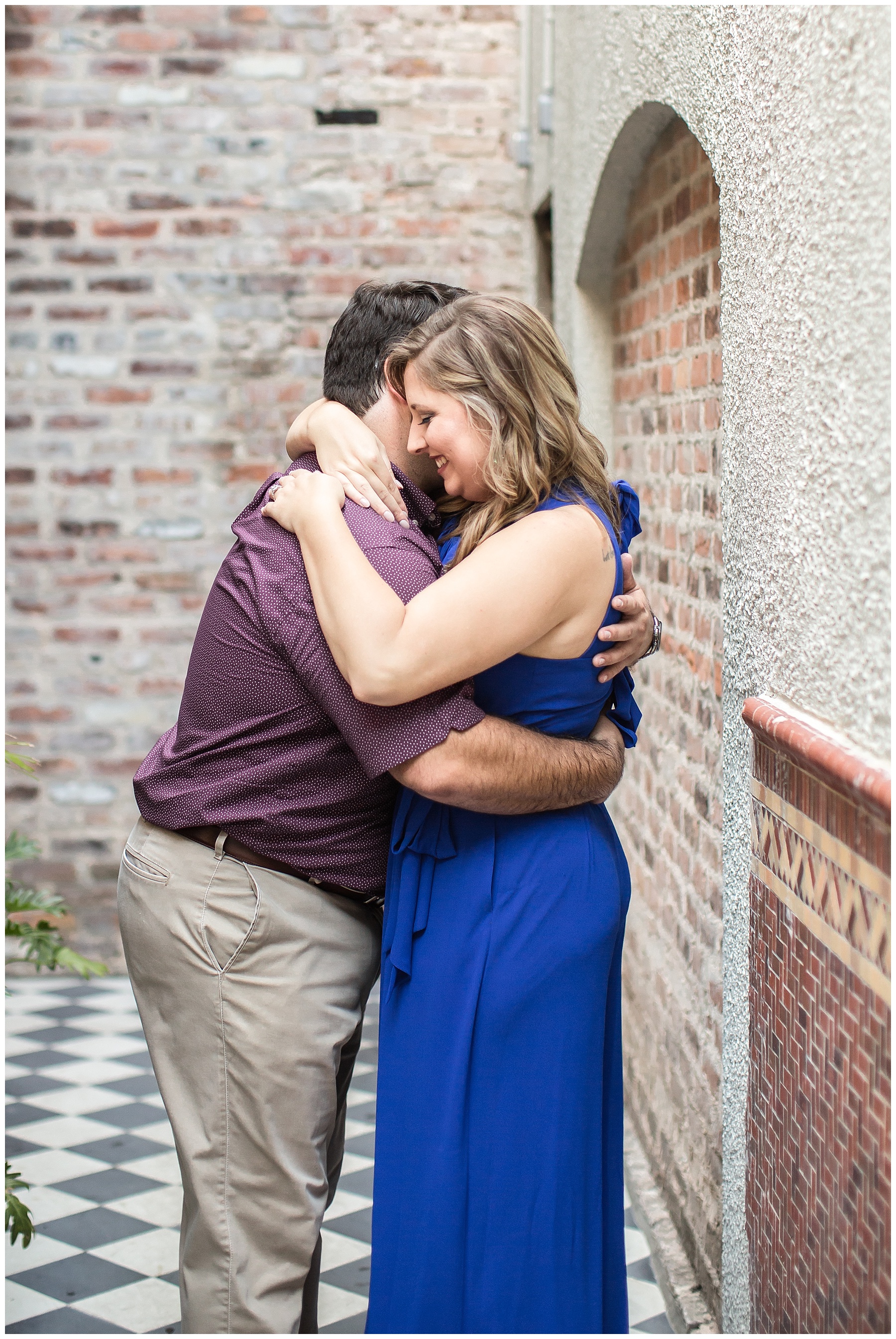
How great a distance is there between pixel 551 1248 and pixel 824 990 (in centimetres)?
63

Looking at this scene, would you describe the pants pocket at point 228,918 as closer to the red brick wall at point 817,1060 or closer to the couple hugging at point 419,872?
the couple hugging at point 419,872

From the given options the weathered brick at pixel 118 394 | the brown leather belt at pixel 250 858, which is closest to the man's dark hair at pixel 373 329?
the brown leather belt at pixel 250 858

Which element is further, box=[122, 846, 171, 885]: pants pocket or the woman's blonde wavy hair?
box=[122, 846, 171, 885]: pants pocket

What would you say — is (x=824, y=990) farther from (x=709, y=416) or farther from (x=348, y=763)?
(x=709, y=416)

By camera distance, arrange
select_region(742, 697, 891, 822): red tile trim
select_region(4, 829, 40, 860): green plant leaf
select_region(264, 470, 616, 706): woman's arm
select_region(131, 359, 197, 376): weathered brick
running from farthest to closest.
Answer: select_region(131, 359, 197, 376): weathered brick, select_region(4, 829, 40, 860): green plant leaf, select_region(264, 470, 616, 706): woman's arm, select_region(742, 697, 891, 822): red tile trim

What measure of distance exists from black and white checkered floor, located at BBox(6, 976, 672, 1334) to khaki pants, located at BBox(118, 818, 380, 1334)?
771 mm

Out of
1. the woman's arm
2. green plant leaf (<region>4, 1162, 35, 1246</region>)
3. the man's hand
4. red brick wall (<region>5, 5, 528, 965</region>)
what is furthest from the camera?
red brick wall (<region>5, 5, 528, 965</region>)

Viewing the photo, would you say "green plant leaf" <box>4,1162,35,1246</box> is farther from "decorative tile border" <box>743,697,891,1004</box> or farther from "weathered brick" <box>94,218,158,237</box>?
"weathered brick" <box>94,218,158,237</box>

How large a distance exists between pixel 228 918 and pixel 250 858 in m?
0.10

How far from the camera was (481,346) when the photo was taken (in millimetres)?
1764

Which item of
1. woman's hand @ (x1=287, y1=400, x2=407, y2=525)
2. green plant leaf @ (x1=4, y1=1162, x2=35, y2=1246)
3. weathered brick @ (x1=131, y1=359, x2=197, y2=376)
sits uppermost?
weathered brick @ (x1=131, y1=359, x2=197, y2=376)

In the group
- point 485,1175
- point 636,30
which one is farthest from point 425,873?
point 636,30

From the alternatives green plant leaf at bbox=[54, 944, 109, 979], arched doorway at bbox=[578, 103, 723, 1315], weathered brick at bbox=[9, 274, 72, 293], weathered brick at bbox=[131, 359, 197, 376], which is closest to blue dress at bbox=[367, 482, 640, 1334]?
arched doorway at bbox=[578, 103, 723, 1315]

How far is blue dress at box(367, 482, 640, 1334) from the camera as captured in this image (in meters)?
1.76
